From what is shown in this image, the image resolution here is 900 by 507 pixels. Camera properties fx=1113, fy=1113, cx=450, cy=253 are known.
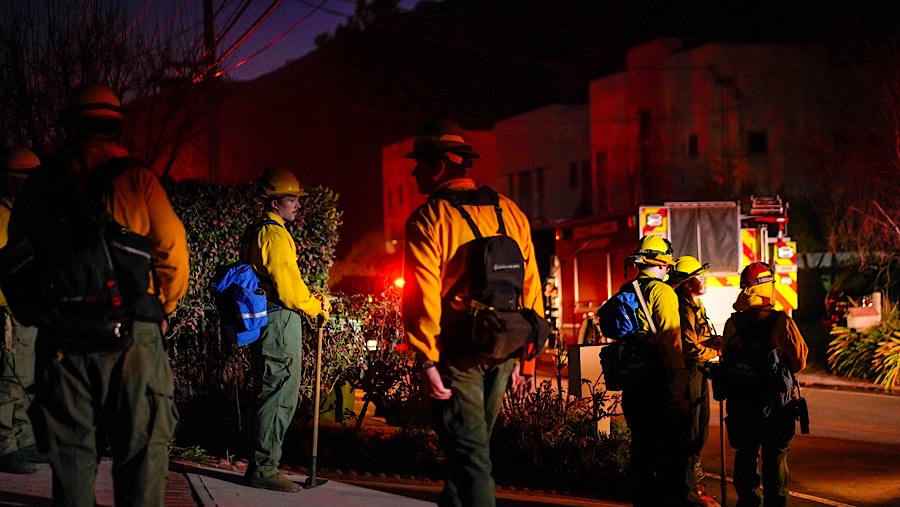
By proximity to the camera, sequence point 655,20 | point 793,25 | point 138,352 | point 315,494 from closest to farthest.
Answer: point 138,352, point 315,494, point 793,25, point 655,20

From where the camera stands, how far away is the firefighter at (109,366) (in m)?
4.48

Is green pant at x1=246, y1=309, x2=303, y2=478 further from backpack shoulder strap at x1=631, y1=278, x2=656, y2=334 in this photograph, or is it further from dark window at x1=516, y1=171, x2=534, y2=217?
dark window at x1=516, y1=171, x2=534, y2=217

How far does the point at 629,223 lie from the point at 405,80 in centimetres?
4112

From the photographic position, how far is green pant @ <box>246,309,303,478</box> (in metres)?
7.01

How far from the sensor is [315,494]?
7.05 meters

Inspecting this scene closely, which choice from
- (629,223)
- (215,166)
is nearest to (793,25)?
(629,223)

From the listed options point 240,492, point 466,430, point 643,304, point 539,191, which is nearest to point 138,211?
point 466,430

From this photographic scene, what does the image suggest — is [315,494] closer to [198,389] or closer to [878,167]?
[198,389]

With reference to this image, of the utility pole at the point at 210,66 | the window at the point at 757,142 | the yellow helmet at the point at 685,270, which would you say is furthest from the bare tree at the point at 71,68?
the window at the point at 757,142

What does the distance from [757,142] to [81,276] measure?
30551 mm

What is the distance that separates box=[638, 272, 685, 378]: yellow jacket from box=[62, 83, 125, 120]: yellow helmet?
336cm

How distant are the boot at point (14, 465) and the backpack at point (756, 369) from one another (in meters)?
4.45

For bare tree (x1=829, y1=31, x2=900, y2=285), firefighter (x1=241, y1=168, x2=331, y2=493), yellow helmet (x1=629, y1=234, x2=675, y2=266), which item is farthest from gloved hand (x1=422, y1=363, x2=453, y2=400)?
bare tree (x1=829, y1=31, x2=900, y2=285)

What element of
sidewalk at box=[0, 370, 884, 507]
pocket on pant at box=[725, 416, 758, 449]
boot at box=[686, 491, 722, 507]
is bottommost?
boot at box=[686, 491, 722, 507]
